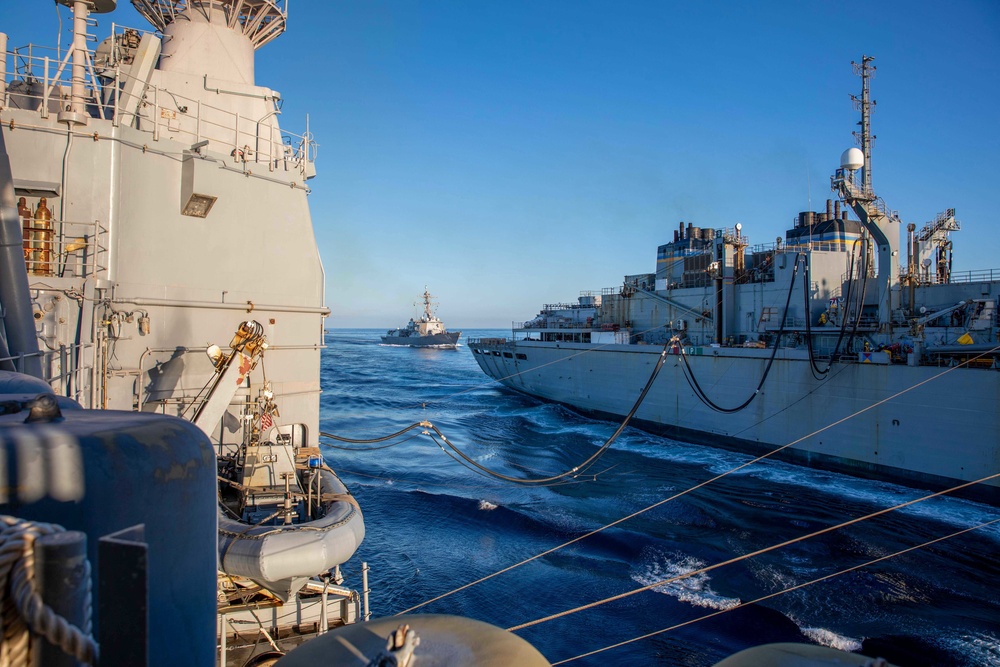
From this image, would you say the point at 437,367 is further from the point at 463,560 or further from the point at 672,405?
the point at 463,560

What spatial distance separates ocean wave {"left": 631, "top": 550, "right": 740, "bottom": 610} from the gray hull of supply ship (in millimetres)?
6018

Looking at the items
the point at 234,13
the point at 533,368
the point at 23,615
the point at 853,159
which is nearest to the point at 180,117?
the point at 234,13

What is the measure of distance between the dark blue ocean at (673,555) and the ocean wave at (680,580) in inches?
1.9

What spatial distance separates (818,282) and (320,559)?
25376 millimetres

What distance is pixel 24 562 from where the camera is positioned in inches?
53.9

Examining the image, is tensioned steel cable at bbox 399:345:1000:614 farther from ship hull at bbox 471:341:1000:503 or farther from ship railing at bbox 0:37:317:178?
A: ship railing at bbox 0:37:317:178

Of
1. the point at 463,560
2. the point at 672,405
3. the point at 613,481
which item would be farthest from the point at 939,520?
the point at 463,560

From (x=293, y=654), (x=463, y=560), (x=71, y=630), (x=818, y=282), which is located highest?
(x=818, y=282)

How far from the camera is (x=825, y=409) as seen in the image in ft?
69.9

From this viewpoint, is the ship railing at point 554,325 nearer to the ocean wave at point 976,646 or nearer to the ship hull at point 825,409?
the ship hull at point 825,409

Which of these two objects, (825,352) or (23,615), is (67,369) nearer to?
(23,615)

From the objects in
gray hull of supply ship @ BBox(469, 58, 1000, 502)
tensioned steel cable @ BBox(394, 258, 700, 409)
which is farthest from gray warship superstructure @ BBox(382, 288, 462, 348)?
gray hull of supply ship @ BBox(469, 58, 1000, 502)

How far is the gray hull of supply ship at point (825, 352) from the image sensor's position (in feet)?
59.9

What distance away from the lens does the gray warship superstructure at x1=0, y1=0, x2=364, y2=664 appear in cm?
760
